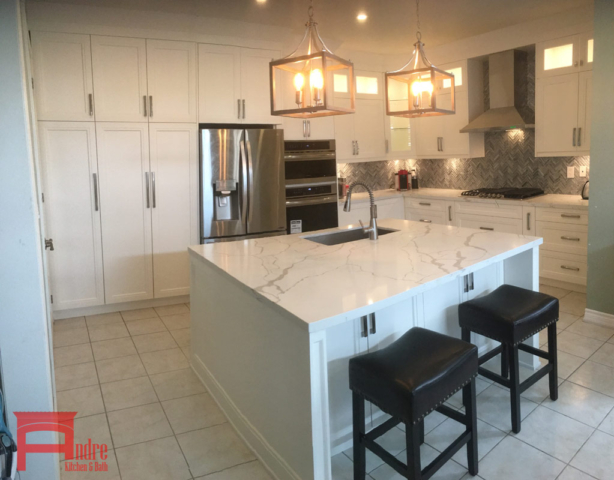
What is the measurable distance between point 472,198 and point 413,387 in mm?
3744

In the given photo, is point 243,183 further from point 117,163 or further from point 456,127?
point 456,127

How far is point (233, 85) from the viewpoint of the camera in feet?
14.6

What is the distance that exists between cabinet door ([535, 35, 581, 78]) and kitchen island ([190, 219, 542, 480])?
2.40 meters

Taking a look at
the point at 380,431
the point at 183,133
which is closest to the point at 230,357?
the point at 380,431

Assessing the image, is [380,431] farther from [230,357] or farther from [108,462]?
[108,462]

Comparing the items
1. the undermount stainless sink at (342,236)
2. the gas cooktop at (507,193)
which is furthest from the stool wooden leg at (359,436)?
the gas cooktop at (507,193)

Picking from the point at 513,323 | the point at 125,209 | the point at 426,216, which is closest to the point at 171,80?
the point at 125,209

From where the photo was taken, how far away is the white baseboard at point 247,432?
197 cm

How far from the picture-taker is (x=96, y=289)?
4.13 metres

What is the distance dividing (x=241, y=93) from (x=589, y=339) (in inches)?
139

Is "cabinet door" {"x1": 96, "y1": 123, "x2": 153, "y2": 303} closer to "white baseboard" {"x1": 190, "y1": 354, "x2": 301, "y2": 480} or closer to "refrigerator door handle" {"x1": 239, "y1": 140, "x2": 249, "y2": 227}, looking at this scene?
"refrigerator door handle" {"x1": 239, "y1": 140, "x2": 249, "y2": 227}

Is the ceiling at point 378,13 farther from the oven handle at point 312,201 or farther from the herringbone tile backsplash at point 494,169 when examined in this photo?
the oven handle at point 312,201

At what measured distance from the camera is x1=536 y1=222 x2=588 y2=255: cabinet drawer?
13.8ft

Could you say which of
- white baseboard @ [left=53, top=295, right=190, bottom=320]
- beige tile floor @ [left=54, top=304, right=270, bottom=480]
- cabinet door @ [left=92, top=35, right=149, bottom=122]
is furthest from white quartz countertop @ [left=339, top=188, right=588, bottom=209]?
beige tile floor @ [left=54, top=304, right=270, bottom=480]
